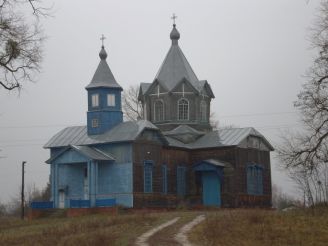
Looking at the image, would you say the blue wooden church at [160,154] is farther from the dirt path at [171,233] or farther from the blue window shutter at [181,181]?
the dirt path at [171,233]

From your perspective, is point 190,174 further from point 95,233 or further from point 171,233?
point 95,233

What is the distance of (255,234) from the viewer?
21.7m

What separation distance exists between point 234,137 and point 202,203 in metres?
5.04

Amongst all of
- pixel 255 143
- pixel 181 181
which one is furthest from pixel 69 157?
pixel 255 143

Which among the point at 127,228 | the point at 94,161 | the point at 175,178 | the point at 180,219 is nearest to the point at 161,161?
the point at 175,178

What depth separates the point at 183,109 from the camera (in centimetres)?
4591

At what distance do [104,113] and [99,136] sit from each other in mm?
1725

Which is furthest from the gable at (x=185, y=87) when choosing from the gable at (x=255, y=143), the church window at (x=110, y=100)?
the church window at (x=110, y=100)

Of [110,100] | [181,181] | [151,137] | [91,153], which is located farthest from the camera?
[181,181]

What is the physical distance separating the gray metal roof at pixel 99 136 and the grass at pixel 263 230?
44.4 feet

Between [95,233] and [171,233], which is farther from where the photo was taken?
[171,233]

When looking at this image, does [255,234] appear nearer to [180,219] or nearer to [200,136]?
[180,219]

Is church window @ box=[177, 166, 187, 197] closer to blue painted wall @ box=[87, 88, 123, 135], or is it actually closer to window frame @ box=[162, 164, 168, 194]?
window frame @ box=[162, 164, 168, 194]

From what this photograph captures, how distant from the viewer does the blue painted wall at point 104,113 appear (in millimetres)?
41938
